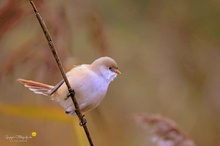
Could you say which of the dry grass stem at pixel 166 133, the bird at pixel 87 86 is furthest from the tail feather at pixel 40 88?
the dry grass stem at pixel 166 133

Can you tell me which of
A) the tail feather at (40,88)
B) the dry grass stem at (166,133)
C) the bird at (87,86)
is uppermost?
the tail feather at (40,88)

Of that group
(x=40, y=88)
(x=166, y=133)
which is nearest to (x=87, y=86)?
(x=40, y=88)

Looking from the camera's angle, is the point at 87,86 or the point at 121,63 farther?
the point at 121,63

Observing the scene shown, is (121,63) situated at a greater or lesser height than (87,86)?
greater

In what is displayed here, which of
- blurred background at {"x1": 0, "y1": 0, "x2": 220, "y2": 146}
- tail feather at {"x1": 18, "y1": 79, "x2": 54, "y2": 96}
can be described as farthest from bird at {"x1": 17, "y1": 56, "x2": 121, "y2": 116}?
blurred background at {"x1": 0, "y1": 0, "x2": 220, "y2": 146}

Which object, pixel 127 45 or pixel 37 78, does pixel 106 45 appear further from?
pixel 37 78

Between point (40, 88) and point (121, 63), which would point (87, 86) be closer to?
point (40, 88)

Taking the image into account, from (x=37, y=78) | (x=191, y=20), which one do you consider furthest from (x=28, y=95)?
(x=191, y=20)

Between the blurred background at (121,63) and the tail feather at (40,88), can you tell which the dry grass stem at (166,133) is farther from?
the tail feather at (40,88)

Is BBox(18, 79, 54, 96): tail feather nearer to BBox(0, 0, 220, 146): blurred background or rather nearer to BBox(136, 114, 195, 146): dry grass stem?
BBox(0, 0, 220, 146): blurred background
